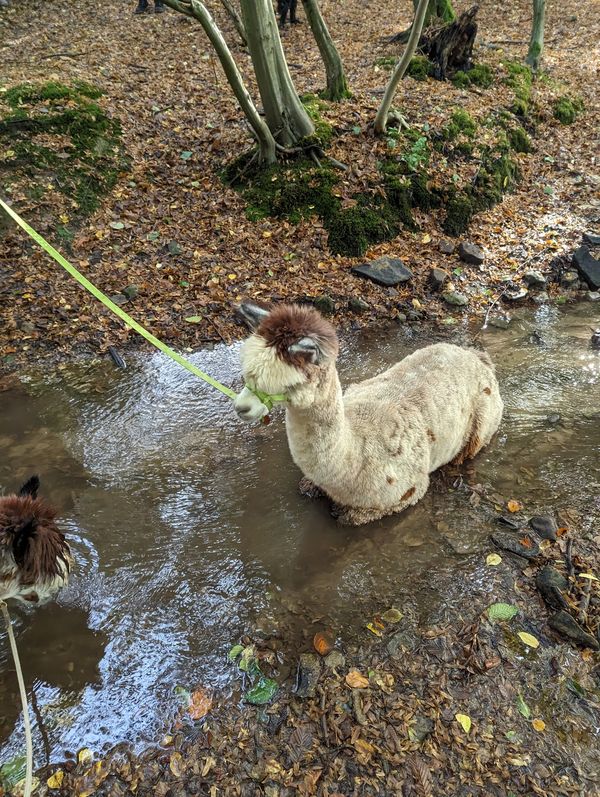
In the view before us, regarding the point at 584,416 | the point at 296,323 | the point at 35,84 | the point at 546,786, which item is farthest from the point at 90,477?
the point at 35,84

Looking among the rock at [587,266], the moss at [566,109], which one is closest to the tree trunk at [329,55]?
the moss at [566,109]

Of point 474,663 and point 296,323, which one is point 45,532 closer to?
point 296,323

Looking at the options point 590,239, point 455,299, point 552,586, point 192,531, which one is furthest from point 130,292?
point 590,239

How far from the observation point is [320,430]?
314cm

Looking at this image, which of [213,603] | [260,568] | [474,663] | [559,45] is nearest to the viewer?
[474,663]

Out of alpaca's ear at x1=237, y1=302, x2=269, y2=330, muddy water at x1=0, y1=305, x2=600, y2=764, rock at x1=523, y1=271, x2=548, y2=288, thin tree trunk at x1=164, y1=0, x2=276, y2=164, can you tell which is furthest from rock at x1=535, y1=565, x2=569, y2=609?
thin tree trunk at x1=164, y1=0, x2=276, y2=164

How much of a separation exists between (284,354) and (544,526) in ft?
8.64

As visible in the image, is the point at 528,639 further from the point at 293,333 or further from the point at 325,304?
the point at 325,304

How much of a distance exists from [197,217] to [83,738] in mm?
6692

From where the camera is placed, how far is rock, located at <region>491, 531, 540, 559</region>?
3.62 m

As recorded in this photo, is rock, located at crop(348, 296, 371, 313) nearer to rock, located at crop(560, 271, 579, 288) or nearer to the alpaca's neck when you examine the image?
rock, located at crop(560, 271, 579, 288)

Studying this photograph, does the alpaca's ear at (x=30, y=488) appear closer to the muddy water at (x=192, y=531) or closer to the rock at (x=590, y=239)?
the muddy water at (x=192, y=531)

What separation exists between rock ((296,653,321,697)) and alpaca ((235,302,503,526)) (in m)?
1.04

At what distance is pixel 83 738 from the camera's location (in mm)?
2734
